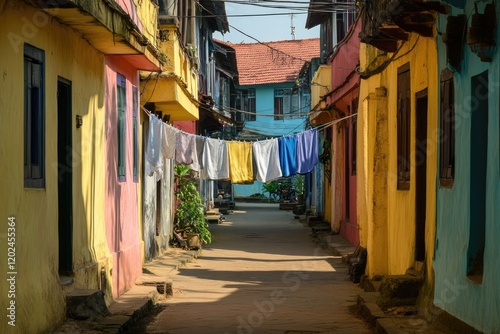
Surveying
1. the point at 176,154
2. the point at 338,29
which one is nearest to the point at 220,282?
the point at 176,154

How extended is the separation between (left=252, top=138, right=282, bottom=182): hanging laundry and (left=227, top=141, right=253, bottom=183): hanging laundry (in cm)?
33

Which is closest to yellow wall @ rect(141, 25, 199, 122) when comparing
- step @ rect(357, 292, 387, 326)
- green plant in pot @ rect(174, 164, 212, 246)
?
green plant in pot @ rect(174, 164, 212, 246)

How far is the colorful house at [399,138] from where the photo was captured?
11133 mm

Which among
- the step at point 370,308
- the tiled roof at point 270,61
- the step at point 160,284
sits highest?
the tiled roof at point 270,61

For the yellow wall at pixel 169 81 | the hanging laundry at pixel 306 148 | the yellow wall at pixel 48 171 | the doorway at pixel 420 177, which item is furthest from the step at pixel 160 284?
the hanging laundry at pixel 306 148

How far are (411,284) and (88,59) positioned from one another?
4.95 m

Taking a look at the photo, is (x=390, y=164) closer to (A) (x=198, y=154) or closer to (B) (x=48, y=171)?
(B) (x=48, y=171)

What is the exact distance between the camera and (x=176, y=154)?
20.7 meters

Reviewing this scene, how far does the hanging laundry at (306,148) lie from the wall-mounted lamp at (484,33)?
51.8 ft

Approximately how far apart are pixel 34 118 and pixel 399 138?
5966mm

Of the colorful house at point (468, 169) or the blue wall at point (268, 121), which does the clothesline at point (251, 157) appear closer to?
the colorful house at point (468, 169)

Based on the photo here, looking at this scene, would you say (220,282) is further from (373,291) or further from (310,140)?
(310,140)

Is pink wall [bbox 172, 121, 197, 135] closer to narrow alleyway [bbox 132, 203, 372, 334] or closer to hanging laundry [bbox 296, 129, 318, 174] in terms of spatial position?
narrow alleyway [bbox 132, 203, 372, 334]

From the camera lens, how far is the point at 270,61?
5869 cm
